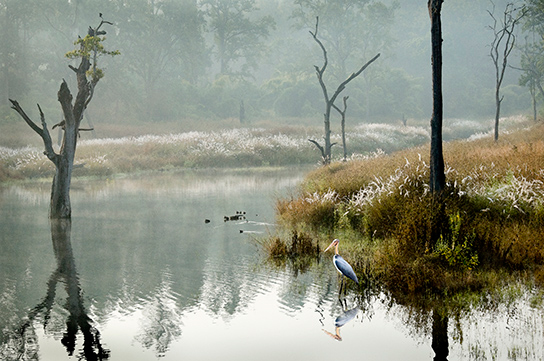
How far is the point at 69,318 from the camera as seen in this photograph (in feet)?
27.8

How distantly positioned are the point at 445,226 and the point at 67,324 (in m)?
6.07

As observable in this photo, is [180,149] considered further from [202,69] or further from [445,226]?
[202,69]

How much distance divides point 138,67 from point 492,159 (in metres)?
58.4

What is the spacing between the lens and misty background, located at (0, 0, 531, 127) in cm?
6000

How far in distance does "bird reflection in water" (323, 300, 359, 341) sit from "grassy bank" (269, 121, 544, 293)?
1.04m

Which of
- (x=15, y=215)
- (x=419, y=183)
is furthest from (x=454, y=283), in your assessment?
(x=15, y=215)

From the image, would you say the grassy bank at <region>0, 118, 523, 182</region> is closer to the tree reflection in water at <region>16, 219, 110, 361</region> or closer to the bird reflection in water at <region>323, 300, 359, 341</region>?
the tree reflection in water at <region>16, 219, 110, 361</region>

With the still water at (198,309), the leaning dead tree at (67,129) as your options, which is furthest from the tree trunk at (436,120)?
the leaning dead tree at (67,129)

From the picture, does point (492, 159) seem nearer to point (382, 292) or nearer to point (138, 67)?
point (382, 292)

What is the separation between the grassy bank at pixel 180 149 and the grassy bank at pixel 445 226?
1416 centimetres

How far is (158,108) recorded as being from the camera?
67.0 meters

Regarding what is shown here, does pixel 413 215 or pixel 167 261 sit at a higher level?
pixel 413 215

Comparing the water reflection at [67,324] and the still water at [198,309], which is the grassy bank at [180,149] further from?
the water reflection at [67,324]

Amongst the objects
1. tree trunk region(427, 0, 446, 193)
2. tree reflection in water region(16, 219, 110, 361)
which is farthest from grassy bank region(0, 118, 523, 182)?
tree reflection in water region(16, 219, 110, 361)
